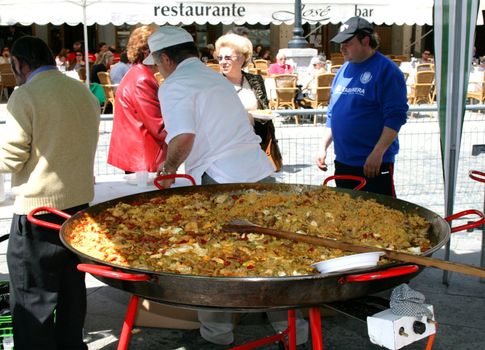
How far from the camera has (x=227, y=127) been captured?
340 centimetres

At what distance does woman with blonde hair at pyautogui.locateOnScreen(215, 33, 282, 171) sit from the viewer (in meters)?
4.71

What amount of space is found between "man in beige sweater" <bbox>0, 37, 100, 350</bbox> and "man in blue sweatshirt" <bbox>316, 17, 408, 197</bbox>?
1792 millimetres

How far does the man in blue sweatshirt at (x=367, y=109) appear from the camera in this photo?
13.4ft

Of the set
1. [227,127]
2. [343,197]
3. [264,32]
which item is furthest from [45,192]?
[264,32]

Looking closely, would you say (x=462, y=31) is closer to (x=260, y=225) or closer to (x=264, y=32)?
(x=260, y=225)

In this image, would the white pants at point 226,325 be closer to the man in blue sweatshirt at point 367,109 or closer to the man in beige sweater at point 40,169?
the man in beige sweater at point 40,169

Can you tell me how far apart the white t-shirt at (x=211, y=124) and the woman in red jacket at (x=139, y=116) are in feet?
4.55

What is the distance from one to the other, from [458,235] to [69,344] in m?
3.70

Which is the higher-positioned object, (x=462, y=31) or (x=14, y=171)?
(x=462, y=31)

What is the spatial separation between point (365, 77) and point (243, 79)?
106 cm

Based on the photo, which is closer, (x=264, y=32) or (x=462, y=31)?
(x=462, y=31)

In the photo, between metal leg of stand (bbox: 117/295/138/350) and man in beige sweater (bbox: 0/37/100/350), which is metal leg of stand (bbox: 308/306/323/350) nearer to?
metal leg of stand (bbox: 117/295/138/350)

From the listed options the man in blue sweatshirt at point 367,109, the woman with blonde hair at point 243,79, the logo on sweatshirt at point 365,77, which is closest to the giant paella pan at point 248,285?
the man in blue sweatshirt at point 367,109

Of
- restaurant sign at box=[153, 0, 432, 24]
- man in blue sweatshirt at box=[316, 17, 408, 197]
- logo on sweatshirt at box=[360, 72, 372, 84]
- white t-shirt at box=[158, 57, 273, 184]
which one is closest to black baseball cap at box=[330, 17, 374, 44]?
man in blue sweatshirt at box=[316, 17, 408, 197]
